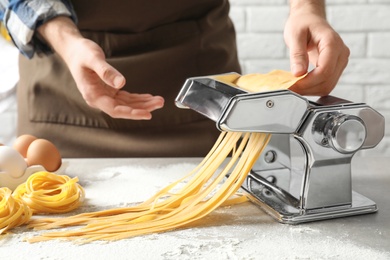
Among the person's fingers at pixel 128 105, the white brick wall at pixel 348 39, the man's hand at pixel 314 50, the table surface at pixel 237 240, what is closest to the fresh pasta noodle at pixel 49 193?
the table surface at pixel 237 240

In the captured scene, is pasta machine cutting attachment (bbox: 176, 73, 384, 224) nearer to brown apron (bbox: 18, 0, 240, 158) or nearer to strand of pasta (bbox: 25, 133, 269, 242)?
strand of pasta (bbox: 25, 133, 269, 242)

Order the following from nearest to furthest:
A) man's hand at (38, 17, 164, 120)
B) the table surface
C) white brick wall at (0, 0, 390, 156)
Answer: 1. the table surface
2. man's hand at (38, 17, 164, 120)
3. white brick wall at (0, 0, 390, 156)

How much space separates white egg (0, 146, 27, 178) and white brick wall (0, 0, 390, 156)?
42.9 inches

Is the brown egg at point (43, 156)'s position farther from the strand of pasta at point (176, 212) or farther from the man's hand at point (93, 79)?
the strand of pasta at point (176, 212)

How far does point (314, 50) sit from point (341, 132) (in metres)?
0.25

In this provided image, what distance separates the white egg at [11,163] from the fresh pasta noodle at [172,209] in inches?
6.5

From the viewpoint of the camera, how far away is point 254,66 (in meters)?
2.03

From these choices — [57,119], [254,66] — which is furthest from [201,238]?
[254,66]

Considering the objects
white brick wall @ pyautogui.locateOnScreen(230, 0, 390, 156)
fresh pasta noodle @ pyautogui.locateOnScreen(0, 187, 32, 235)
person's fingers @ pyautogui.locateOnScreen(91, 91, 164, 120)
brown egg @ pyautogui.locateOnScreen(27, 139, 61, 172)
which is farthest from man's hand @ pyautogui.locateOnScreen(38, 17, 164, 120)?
white brick wall @ pyautogui.locateOnScreen(230, 0, 390, 156)

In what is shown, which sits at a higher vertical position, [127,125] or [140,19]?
[140,19]

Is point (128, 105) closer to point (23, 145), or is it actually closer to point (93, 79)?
point (93, 79)

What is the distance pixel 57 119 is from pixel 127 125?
0.55 feet

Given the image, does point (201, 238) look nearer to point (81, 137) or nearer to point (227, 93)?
point (227, 93)

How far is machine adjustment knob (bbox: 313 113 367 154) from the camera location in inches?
34.8
